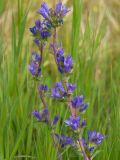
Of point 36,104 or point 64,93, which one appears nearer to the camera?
point 64,93

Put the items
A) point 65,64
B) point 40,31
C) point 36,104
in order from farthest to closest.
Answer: point 36,104
point 40,31
point 65,64

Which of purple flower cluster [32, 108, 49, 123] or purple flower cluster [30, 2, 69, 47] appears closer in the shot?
purple flower cluster [30, 2, 69, 47]

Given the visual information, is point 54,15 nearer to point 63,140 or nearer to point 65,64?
point 65,64

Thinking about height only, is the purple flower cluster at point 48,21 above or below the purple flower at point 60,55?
above

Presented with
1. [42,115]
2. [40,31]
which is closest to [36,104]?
[42,115]

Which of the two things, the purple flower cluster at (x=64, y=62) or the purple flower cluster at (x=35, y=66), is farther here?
the purple flower cluster at (x=35, y=66)

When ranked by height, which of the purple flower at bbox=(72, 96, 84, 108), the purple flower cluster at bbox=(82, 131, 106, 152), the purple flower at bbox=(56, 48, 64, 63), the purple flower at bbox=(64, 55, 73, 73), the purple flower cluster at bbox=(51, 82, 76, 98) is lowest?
the purple flower cluster at bbox=(82, 131, 106, 152)

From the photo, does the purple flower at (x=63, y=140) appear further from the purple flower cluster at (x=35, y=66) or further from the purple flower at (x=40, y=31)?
the purple flower at (x=40, y=31)

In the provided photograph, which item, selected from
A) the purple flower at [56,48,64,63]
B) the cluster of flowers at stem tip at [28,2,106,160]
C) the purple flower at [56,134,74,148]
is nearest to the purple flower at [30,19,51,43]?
the cluster of flowers at stem tip at [28,2,106,160]

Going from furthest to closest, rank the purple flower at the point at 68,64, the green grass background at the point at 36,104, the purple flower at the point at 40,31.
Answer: the green grass background at the point at 36,104
the purple flower at the point at 40,31
the purple flower at the point at 68,64

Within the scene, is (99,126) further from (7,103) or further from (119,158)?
(7,103)

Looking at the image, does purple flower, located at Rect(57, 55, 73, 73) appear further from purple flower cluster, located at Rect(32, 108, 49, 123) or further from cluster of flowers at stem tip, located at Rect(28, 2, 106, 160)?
purple flower cluster, located at Rect(32, 108, 49, 123)

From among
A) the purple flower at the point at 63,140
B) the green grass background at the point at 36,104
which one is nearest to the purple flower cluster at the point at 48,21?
the green grass background at the point at 36,104

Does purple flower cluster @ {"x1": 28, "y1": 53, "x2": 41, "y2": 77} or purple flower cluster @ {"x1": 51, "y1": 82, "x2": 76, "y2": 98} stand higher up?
purple flower cluster @ {"x1": 28, "y1": 53, "x2": 41, "y2": 77}
